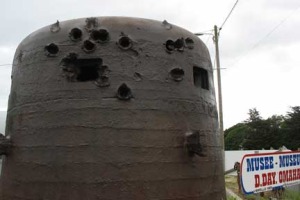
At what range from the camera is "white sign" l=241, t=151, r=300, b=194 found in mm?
7285

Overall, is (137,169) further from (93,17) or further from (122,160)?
(93,17)

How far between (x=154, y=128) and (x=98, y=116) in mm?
659

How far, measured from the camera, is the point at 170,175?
17.1 ft

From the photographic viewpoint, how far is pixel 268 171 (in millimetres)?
8102

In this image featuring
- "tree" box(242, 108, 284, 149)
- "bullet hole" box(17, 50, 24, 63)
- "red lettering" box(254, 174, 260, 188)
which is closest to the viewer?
"bullet hole" box(17, 50, 24, 63)

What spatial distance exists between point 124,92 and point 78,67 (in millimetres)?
675

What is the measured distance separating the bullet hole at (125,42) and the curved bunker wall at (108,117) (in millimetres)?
12

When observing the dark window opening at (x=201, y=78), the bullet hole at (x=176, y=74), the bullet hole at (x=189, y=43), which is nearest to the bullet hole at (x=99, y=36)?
the bullet hole at (x=176, y=74)

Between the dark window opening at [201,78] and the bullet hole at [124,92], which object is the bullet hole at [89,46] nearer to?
the bullet hole at [124,92]

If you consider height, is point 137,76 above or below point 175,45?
below

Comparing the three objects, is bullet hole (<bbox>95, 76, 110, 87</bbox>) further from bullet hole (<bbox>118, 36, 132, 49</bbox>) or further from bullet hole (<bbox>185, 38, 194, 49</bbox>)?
bullet hole (<bbox>185, 38, 194, 49</bbox>)

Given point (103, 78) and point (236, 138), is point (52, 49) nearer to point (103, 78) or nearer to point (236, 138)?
point (103, 78)

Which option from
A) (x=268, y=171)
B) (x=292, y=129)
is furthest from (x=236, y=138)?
(x=268, y=171)

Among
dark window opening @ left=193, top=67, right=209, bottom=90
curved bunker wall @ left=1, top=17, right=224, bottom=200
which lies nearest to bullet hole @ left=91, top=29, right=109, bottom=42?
curved bunker wall @ left=1, top=17, right=224, bottom=200
